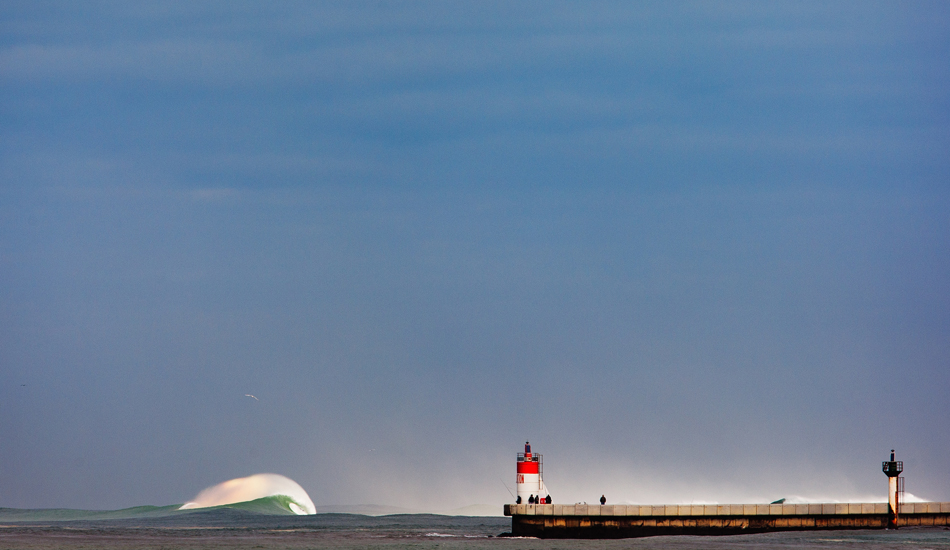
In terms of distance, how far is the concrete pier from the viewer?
3844cm

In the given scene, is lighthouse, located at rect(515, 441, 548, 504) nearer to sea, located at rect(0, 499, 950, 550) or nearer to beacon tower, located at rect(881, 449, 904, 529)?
sea, located at rect(0, 499, 950, 550)

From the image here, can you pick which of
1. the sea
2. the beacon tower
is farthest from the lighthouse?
the beacon tower

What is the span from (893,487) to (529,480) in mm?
12858

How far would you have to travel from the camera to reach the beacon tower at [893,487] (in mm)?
38719

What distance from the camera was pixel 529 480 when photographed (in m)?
41.7

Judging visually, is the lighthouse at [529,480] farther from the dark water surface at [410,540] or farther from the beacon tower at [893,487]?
the beacon tower at [893,487]

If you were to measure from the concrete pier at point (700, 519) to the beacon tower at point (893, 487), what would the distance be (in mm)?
174

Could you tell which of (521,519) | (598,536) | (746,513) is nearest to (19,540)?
(521,519)

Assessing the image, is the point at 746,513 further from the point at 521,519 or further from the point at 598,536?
the point at 521,519

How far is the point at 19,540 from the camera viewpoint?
41.6m

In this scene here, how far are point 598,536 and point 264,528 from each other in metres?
22.0

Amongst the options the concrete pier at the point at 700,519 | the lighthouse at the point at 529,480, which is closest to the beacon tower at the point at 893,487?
the concrete pier at the point at 700,519

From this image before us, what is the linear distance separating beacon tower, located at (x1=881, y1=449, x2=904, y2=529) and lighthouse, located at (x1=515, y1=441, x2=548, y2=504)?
12.1 meters

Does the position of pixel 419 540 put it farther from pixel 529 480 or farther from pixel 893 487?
pixel 893 487
